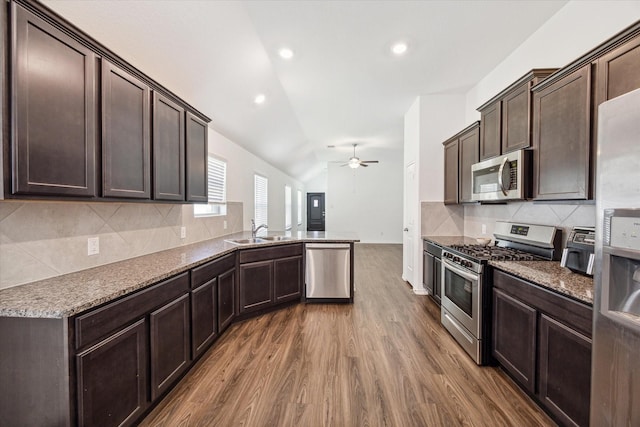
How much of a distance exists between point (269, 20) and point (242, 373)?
3.04 metres

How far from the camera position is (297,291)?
12.3 ft

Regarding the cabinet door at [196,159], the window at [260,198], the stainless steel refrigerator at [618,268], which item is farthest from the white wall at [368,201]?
the stainless steel refrigerator at [618,268]

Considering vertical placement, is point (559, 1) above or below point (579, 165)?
above

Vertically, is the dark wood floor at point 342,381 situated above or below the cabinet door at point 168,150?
below

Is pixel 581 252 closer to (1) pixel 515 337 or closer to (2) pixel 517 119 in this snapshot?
(1) pixel 515 337

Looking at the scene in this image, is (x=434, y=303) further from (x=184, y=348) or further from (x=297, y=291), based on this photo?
(x=184, y=348)

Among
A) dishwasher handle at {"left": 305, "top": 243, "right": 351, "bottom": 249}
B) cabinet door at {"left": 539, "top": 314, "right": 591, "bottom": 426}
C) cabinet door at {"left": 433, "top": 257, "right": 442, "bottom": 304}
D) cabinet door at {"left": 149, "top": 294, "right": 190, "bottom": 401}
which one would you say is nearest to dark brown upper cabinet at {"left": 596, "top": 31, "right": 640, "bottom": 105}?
cabinet door at {"left": 539, "top": 314, "right": 591, "bottom": 426}

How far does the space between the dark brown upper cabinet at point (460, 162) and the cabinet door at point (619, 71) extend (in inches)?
58.3

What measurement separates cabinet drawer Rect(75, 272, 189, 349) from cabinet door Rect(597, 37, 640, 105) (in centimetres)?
299

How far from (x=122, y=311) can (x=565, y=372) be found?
249cm

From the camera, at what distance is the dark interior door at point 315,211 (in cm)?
1312

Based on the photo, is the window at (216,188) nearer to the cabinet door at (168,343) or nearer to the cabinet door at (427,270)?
the cabinet door at (168,343)

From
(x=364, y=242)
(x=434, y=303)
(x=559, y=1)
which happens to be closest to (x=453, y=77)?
(x=559, y=1)

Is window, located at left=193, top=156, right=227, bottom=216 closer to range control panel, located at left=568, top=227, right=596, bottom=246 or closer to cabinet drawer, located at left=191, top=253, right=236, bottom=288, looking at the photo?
cabinet drawer, located at left=191, top=253, right=236, bottom=288
